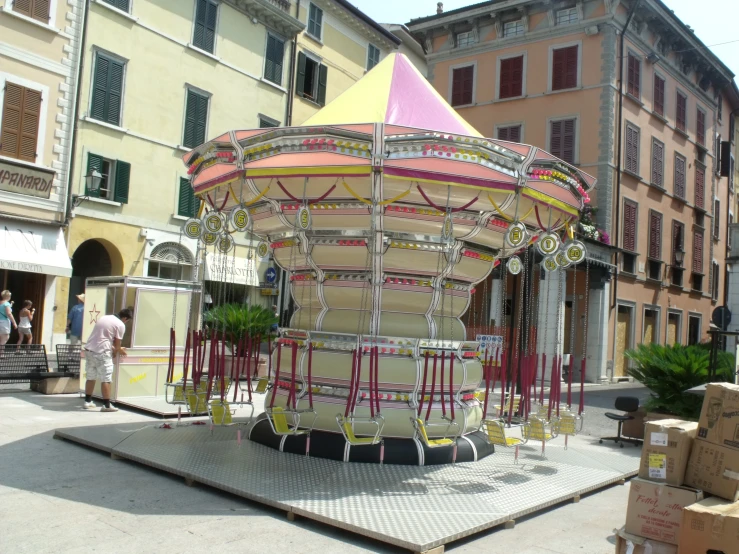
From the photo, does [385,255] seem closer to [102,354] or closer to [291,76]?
[102,354]

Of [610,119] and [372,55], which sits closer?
[610,119]

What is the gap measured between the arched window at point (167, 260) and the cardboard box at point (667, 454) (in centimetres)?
1830

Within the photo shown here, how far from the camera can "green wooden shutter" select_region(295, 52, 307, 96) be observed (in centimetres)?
2648

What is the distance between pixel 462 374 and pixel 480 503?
222 cm

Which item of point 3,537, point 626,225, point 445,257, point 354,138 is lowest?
point 3,537

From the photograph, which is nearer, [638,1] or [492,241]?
[492,241]

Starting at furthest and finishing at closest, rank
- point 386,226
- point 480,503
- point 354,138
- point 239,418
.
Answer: point 239,418
point 386,226
point 354,138
point 480,503

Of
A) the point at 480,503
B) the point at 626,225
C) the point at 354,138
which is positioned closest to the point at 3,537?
the point at 480,503

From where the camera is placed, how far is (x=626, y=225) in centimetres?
2589

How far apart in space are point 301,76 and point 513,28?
26.5ft

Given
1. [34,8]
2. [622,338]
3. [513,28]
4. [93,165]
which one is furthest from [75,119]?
[622,338]

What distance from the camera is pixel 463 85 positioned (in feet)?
92.5

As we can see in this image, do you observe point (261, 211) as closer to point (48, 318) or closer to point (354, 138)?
point (354, 138)

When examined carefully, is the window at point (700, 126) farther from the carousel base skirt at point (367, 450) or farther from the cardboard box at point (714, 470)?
the cardboard box at point (714, 470)
